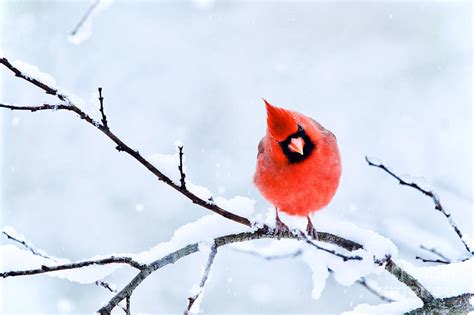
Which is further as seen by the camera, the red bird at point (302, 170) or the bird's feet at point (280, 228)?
the red bird at point (302, 170)

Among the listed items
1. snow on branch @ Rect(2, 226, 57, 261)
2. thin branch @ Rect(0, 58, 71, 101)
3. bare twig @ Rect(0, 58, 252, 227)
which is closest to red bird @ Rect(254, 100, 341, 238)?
bare twig @ Rect(0, 58, 252, 227)

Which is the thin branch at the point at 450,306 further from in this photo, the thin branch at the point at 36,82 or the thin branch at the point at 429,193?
the thin branch at the point at 36,82

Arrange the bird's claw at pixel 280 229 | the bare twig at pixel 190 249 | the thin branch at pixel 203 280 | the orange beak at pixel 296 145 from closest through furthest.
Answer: the thin branch at pixel 203 280
the bare twig at pixel 190 249
the bird's claw at pixel 280 229
the orange beak at pixel 296 145

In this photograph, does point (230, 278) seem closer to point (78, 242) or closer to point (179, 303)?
point (179, 303)

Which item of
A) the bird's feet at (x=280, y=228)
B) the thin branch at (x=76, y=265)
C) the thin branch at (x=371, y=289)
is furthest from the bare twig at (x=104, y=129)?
the thin branch at (x=371, y=289)

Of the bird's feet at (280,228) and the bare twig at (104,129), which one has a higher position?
the bird's feet at (280,228)

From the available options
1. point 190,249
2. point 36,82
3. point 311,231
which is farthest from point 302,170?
point 36,82

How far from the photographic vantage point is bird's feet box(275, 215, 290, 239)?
89.6 inches

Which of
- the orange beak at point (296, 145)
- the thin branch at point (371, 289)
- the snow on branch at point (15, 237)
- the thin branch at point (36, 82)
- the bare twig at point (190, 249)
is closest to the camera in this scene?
the thin branch at point (36, 82)

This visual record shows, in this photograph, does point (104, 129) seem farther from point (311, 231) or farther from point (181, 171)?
point (311, 231)

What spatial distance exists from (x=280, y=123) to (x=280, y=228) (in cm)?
37

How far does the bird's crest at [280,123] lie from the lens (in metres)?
2.31

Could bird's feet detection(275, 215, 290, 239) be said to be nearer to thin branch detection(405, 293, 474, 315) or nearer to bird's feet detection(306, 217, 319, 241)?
bird's feet detection(306, 217, 319, 241)

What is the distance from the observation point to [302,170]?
258 cm
